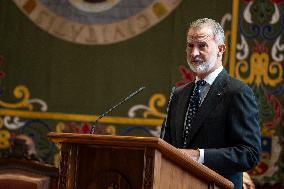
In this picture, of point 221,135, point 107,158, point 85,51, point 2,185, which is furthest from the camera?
point 85,51

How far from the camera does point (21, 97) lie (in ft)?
18.3

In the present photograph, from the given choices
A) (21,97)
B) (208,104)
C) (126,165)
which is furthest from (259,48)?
(126,165)

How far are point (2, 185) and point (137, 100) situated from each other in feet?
6.44

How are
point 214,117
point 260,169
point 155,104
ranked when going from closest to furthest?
→ point 214,117 → point 260,169 → point 155,104

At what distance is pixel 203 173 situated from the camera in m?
2.47

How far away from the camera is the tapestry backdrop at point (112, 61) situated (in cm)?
530

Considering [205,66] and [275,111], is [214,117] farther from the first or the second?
[275,111]

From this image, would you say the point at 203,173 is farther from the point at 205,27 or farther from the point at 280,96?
the point at 280,96

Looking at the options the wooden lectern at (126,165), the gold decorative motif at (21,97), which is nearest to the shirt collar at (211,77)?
the wooden lectern at (126,165)

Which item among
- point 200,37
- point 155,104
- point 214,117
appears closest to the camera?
point 214,117

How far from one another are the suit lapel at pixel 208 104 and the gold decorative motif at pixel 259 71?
2.32m

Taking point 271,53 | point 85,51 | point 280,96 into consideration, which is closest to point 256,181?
point 280,96

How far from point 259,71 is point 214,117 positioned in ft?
8.16

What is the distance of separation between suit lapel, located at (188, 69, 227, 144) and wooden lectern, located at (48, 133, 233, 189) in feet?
1.32
